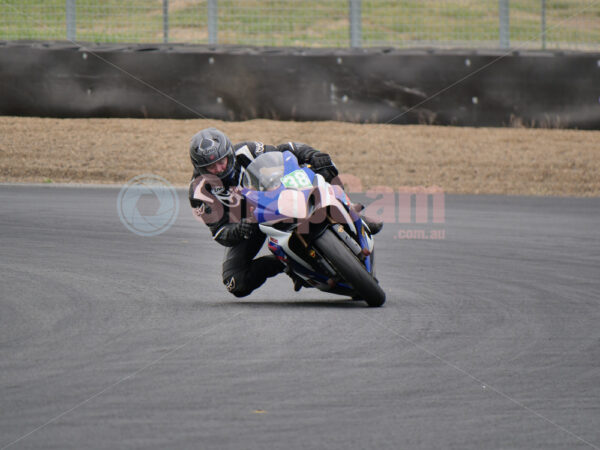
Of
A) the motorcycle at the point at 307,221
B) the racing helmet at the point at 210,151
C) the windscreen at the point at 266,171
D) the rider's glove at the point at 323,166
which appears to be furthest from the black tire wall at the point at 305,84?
the windscreen at the point at 266,171

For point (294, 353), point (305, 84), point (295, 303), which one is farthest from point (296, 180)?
point (305, 84)

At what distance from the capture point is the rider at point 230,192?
6840 millimetres

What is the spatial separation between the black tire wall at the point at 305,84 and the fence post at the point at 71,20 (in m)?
0.73

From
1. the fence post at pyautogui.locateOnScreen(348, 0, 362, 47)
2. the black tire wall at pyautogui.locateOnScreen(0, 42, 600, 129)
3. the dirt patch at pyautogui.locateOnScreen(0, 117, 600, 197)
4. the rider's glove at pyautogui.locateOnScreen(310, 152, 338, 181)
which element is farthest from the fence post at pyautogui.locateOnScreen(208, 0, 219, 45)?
the rider's glove at pyautogui.locateOnScreen(310, 152, 338, 181)

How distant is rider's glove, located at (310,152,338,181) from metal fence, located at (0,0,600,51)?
9991mm

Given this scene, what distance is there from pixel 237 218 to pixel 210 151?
500 mm

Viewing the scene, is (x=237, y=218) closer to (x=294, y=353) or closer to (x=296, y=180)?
(x=296, y=180)

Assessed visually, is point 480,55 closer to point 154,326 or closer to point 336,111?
point 336,111

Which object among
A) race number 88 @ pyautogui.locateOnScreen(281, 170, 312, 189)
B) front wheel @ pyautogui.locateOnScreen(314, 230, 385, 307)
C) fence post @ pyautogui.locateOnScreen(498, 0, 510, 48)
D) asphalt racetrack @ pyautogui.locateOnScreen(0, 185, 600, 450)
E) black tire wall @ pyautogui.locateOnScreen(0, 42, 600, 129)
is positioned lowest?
asphalt racetrack @ pyautogui.locateOnScreen(0, 185, 600, 450)

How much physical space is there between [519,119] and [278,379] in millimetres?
11876

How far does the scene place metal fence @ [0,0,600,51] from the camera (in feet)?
55.2

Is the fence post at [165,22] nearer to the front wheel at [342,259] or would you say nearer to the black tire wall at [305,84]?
the black tire wall at [305,84]

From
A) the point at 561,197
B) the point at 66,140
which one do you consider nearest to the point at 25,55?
the point at 66,140

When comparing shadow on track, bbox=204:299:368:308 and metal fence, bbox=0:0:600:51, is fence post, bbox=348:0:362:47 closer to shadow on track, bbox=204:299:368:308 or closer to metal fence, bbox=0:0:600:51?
metal fence, bbox=0:0:600:51
